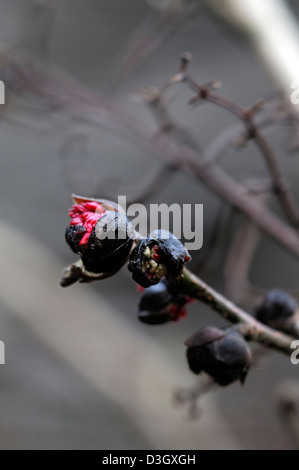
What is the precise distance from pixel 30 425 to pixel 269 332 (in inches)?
58.7

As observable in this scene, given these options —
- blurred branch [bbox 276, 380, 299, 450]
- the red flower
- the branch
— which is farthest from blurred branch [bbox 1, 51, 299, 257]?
the red flower

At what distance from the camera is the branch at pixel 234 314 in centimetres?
55

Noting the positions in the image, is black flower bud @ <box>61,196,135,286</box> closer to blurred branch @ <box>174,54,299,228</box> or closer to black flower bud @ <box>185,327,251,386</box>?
black flower bud @ <box>185,327,251,386</box>

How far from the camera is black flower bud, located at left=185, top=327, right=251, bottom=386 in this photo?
0.60 m

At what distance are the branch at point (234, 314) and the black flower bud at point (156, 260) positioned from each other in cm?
5

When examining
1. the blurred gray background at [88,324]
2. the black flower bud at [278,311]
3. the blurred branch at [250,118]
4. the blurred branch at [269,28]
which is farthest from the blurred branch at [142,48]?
the black flower bud at [278,311]

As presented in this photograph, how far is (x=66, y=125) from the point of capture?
1.32 m

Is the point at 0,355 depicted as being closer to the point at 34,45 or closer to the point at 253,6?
the point at 34,45

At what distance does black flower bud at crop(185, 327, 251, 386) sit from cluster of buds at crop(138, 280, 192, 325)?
0.15 feet

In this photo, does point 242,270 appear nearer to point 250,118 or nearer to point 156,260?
point 250,118

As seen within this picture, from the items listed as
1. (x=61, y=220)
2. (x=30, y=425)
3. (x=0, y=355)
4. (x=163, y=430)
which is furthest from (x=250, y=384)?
(x=61, y=220)

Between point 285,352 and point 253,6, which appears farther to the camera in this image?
point 253,6

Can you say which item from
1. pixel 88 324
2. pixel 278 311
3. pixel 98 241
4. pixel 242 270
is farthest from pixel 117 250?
pixel 88 324

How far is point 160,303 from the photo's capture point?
2.04 ft
